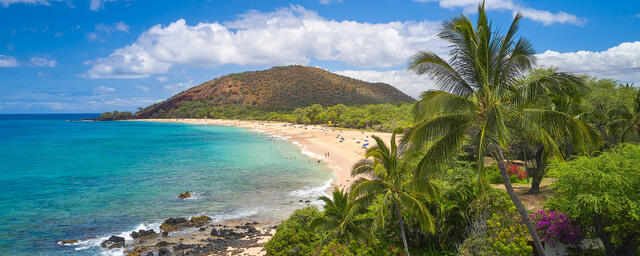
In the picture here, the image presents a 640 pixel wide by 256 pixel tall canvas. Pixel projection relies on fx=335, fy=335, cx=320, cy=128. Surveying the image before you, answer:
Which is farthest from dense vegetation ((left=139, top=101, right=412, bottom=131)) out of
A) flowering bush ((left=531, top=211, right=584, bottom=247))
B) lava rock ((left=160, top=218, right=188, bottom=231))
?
flowering bush ((left=531, top=211, right=584, bottom=247))

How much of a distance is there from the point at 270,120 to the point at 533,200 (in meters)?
117

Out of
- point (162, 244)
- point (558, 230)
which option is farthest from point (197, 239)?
point (558, 230)

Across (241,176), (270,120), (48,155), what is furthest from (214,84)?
(241,176)

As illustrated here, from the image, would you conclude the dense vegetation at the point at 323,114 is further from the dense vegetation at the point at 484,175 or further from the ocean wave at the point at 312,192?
the dense vegetation at the point at 484,175

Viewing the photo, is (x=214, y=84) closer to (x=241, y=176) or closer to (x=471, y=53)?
(x=241, y=176)

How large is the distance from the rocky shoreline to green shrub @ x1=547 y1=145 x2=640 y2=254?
12.8 meters

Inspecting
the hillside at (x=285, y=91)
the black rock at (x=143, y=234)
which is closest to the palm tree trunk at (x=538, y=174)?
the black rock at (x=143, y=234)

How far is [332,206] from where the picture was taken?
1280 cm

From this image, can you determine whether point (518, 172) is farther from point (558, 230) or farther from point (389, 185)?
point (389, 185)

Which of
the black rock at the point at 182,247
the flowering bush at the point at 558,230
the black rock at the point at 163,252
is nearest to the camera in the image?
the flowering bush at the point at 558,230

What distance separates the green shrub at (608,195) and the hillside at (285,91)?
135m

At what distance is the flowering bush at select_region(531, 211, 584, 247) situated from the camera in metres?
10.6

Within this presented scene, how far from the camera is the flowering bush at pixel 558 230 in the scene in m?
10.6

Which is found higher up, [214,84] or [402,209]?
[214,84]
